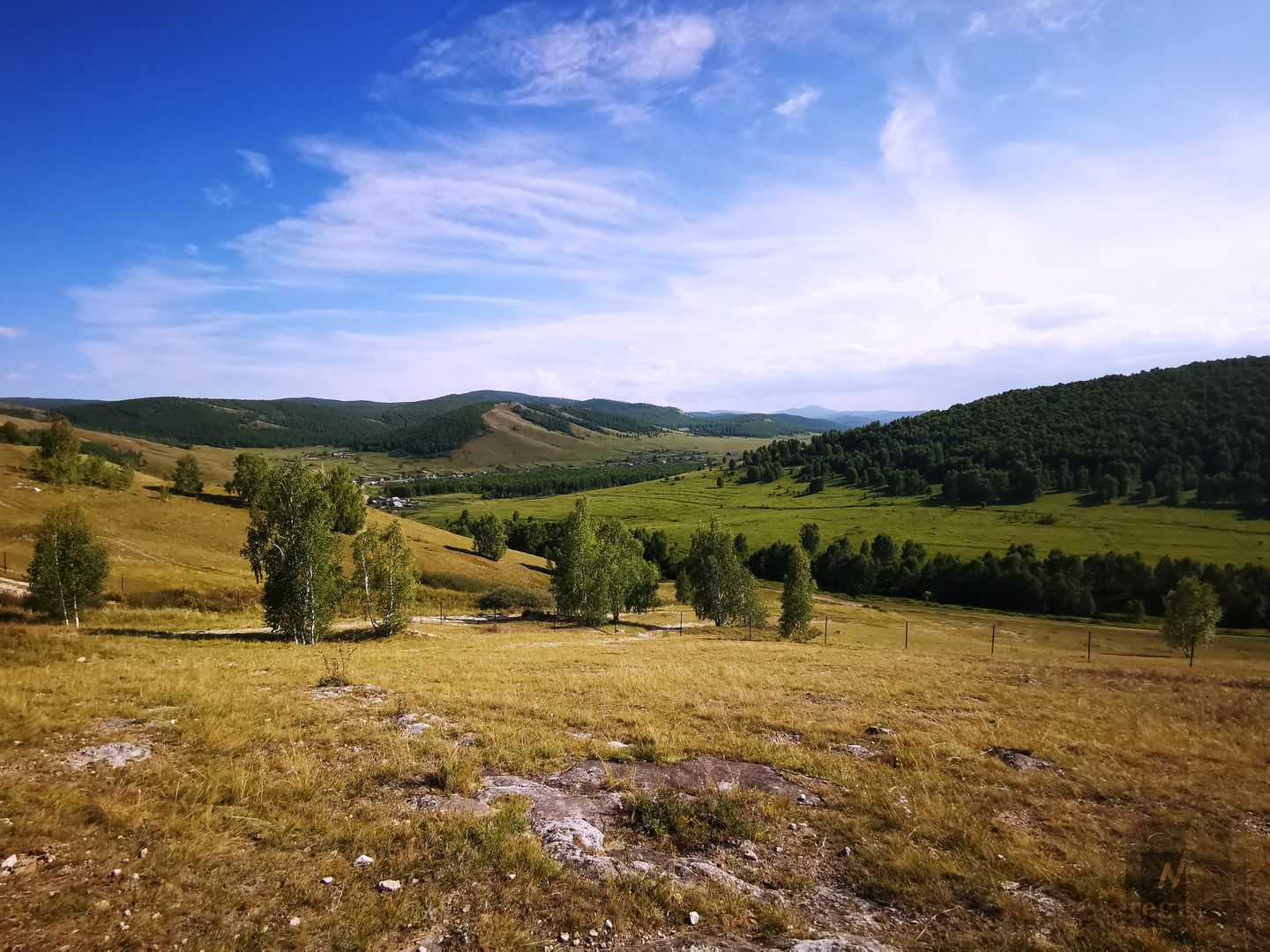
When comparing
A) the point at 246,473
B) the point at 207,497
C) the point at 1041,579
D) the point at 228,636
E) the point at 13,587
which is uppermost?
the point at 246,473

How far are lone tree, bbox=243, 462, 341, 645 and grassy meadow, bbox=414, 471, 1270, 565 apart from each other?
116 meters

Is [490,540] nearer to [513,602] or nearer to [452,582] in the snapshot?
[452,582]

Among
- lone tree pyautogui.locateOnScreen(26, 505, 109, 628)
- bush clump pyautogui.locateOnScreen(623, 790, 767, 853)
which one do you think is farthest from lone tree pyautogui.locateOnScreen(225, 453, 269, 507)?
bush clump pyautogui.locateOnScreen(623, 790, 767, 853)

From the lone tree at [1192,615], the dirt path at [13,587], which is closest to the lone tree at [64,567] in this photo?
the dirt path at [13,587]

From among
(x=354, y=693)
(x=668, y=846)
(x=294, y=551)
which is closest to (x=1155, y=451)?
(x=294, y=551)

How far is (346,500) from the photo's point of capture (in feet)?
259

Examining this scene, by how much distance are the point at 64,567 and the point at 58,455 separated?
5413 cm

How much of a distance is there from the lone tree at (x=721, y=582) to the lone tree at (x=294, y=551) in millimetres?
41557

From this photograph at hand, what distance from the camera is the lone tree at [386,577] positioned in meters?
42.8

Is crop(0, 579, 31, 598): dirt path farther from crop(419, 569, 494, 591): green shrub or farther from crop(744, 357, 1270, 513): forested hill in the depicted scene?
crop(744, 357, 1270, 513): forested hill

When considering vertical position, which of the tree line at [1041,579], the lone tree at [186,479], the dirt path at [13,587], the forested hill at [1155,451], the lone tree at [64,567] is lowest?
the tree line at [1041,579]

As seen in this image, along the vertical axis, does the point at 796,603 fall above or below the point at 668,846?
below

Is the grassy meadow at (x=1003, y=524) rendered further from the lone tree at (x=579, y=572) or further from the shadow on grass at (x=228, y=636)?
the shadow on grass at (x=228, y=636)

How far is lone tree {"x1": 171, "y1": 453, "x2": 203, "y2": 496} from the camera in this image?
3391 inches
